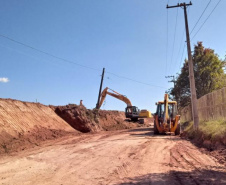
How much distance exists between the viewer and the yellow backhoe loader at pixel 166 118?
19.7 metres

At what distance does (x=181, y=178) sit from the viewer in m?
6.24

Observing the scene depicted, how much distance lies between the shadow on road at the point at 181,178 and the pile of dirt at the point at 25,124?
874cm

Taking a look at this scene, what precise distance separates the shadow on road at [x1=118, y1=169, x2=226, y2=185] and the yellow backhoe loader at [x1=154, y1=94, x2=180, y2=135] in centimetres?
1283

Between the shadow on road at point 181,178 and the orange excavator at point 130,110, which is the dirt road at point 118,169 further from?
the orange excavator at point 130,110

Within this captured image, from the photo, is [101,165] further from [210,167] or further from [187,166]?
[210,167]

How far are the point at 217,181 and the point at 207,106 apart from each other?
48.7ft

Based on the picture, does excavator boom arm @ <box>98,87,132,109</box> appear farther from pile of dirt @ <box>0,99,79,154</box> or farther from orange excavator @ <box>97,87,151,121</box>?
pile of dirt @ <box>0,99,79,154</box>

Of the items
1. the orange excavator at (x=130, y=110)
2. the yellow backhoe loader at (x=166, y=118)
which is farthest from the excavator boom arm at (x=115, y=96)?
the yellow backhoe loader at (x=166, y=118)

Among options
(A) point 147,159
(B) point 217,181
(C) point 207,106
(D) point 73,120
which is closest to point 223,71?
(C) point 207,106

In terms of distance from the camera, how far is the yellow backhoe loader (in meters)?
19.7

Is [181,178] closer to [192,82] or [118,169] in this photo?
[118,169]

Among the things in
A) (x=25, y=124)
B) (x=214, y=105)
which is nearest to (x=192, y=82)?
(x=214, y=105)

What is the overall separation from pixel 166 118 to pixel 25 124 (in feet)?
35.4

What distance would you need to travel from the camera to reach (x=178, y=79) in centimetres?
3553
